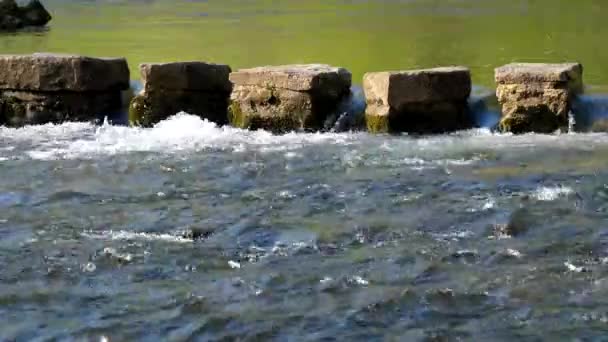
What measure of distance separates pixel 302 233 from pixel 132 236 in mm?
1567

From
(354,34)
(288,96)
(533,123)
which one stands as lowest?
(354,34)

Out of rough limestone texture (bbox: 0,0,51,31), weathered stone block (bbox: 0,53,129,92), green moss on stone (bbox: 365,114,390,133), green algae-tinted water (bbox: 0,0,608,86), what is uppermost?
weathered stone block (bbox: 0,53,129,92)

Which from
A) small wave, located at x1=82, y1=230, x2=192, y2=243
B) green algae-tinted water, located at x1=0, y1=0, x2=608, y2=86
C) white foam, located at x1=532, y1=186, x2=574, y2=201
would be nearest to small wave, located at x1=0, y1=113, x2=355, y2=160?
white foam, located at x1=532, y1=186, x2=574, y2=201

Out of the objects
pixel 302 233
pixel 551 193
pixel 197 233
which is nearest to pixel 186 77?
Answer: pixel 197 233

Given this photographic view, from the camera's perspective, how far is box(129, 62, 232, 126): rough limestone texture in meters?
15.9

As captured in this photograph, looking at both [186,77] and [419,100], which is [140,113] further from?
[419,100]

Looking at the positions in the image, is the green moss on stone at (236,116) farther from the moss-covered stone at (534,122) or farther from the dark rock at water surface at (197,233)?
the dark rock at water surface at (197,233)

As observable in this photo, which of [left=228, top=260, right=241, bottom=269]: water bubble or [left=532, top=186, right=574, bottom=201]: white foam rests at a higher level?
[left=532, top=186, right=574, bottom=201]: white foam

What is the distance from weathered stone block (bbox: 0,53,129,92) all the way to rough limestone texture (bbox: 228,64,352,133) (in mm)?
2187

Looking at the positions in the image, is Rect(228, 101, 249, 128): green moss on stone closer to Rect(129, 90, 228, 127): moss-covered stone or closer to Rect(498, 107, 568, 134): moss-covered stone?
Rect(129, 90, 228, 127): moss-covered stone

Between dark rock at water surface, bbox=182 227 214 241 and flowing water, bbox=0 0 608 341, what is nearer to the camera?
flowing water, bbox=0 0 608 341

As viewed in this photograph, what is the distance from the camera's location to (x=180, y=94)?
1599cm

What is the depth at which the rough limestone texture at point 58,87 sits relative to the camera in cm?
1634

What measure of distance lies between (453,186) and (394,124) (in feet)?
11.0
